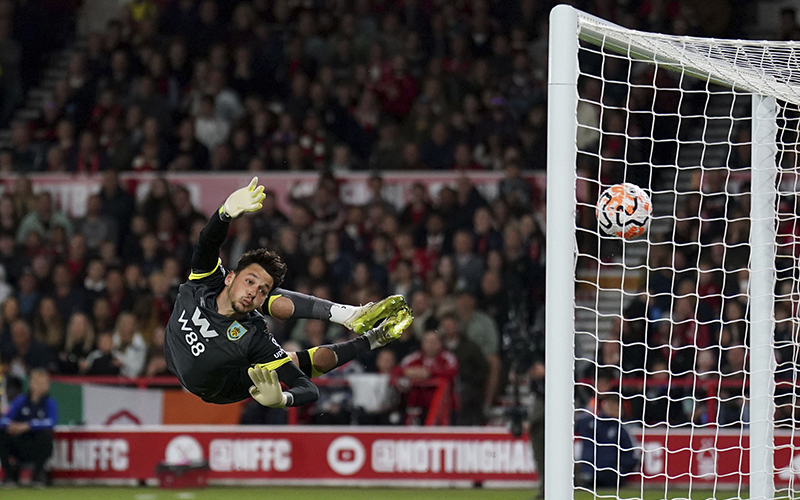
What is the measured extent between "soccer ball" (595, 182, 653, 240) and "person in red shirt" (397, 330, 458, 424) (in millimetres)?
5489

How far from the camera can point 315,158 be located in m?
13.3

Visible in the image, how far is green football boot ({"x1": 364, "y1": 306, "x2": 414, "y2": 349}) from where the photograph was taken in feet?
22.8

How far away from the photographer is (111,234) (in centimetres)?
1284

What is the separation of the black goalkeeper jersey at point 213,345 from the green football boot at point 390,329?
526 mm

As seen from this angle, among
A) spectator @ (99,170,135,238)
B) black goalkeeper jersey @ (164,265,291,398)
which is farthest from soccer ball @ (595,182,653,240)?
spectator @ (99,170,135,238)

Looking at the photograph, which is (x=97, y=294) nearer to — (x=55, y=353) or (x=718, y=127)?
(x=55, y=353)

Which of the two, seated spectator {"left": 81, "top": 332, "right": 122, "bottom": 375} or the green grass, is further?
seated spectator {"left": 81, "top": 332, "right": 122, "bottom": 375}

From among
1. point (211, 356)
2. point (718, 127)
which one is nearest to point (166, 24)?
point (718, 127)

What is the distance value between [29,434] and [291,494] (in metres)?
2.57

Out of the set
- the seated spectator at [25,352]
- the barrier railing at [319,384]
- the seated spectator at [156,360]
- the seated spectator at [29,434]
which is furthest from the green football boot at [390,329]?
the seated spectator at [25,352]

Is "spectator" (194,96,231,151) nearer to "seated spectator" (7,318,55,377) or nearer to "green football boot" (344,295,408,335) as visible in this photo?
"seated spectator" (7,318,55,377)

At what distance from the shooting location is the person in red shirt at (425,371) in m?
11.2

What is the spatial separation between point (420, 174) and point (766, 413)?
255 inches

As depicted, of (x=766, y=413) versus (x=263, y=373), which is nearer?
(x=263, y=373)
